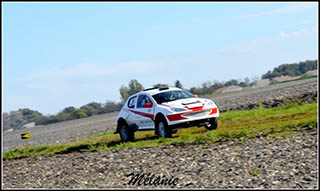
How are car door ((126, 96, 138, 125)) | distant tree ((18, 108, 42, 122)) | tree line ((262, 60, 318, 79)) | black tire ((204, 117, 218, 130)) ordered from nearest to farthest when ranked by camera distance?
black tire ((204, 117, 218, 130))
car door ((126, 96, 138, 125))
distant tree ((18, 108, 42, 122))
tree line ((262, 60, 318, 79))

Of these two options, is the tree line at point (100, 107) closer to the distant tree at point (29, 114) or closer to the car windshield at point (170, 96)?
the distant tree at point (29, 114)

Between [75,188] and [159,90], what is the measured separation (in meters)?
8.41

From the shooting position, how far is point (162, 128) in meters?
17.2

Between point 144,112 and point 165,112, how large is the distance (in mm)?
1418

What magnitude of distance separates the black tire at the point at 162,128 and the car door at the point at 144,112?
37cm

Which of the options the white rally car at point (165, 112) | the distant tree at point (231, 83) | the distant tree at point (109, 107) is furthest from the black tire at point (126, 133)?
the distant tree at point (231, 83)

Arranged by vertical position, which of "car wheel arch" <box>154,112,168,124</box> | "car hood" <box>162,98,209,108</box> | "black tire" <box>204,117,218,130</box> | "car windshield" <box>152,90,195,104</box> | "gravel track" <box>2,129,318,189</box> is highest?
"car windshield" <box>152,90,195,104</box>

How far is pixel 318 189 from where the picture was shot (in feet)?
27.8

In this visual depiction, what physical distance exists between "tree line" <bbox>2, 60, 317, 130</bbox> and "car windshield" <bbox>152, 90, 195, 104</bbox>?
31113 millimetres

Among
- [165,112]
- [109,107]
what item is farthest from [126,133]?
[109,107]

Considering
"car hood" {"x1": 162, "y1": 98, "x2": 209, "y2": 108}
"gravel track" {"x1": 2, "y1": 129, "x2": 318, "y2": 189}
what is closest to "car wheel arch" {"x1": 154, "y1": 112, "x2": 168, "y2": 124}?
"car hood" {"x1": 162, "y1": 98, "x2": 209, "y2": 108}

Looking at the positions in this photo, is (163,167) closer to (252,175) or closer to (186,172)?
(186,172)

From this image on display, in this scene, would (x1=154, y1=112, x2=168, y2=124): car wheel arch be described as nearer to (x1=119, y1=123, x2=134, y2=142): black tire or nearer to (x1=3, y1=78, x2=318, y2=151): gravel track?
(x1=119, y1=123, x2=134, y2=142): black tire

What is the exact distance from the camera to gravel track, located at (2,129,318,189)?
9.56 metres
